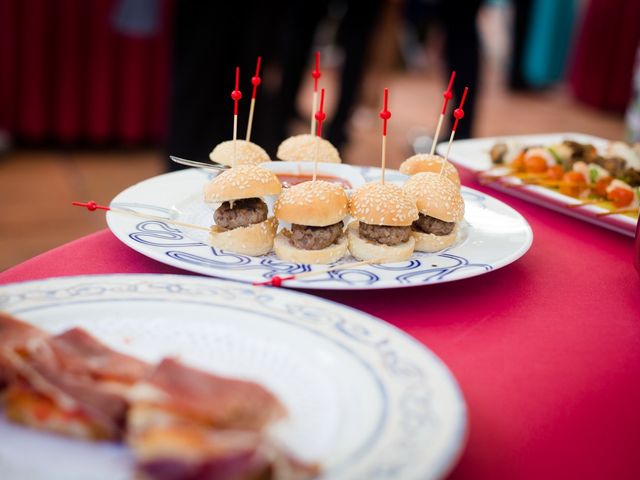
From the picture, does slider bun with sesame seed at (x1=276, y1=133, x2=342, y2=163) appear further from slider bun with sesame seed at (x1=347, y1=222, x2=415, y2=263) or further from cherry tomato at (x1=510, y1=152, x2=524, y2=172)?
cherry tomato at (x1=510, y1=152, x2=524, y2=172)

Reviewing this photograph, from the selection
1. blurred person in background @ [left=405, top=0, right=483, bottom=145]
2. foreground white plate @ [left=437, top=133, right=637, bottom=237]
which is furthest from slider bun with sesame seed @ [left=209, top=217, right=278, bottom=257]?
blurred person in background @ [left=405, top=0, right=483, bottom=145]

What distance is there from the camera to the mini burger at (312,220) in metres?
1.35

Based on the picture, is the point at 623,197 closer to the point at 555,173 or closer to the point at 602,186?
the point at 602,186

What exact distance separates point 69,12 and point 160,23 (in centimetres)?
70

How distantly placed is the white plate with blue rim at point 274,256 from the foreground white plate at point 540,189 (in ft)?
0.68

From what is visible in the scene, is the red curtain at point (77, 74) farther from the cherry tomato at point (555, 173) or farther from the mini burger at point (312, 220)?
the mini burger at point (312, 220)

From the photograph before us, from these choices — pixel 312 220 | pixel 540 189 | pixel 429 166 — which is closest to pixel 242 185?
pixel 312 220

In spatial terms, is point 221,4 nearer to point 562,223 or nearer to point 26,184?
point 26,184

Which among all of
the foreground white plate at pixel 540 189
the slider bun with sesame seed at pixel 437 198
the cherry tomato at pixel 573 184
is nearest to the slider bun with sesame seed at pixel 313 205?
the slider bun with sesame seed at pixel 437 198

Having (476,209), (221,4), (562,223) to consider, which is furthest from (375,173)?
(221,4)

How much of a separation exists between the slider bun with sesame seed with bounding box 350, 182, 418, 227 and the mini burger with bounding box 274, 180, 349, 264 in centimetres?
3

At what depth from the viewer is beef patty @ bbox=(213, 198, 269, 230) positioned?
1399mm

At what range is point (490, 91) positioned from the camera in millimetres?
10211

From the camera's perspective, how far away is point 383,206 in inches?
54.1
